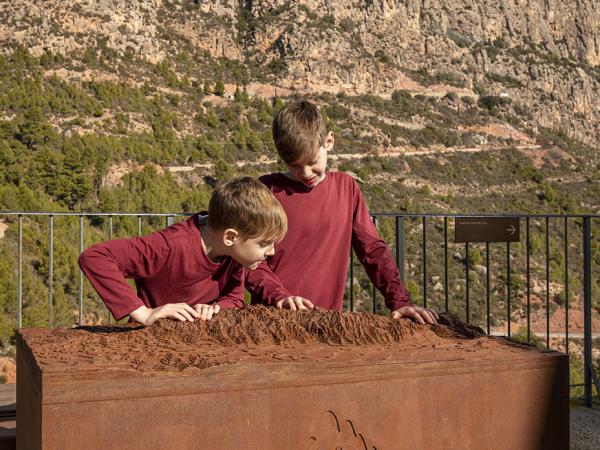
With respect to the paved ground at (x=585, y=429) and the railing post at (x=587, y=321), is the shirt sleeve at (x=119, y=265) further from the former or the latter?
the railing post at (x=587, y=321)

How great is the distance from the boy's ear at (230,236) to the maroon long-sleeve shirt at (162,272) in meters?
0.11

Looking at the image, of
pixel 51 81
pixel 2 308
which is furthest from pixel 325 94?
Answer: pixel 2 308

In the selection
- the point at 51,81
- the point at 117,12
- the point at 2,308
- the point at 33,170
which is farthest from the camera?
the point at 117,12

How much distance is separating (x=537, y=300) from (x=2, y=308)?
16766 millimetres

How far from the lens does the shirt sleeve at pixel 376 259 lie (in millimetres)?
2020

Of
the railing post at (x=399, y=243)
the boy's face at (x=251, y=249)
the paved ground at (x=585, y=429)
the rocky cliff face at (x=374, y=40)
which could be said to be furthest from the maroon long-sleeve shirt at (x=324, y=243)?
the rocky cliff face at (x=374, y=40)

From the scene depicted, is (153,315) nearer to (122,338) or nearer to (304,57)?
(122,338)

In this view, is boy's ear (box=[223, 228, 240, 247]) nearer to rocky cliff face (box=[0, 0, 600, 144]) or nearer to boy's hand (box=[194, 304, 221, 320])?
boy's hand (box=[194, 304, 221, 320])

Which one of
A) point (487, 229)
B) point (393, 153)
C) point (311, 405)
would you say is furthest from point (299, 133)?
point (393, 153)

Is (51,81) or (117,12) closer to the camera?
(51,81)

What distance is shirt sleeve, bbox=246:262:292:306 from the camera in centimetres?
192

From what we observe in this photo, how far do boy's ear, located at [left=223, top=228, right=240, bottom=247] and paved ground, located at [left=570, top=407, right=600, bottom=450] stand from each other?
7.33 ft

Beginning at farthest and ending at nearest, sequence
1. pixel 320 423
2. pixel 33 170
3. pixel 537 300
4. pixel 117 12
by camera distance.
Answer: pixel 117 12
pixel 537 300
pixel 33 170
pixel 320 423

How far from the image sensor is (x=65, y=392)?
1250mm
